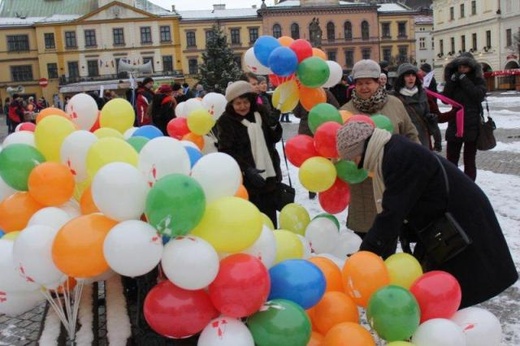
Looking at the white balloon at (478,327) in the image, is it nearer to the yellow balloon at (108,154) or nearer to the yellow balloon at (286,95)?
the yellow balloon at (108,154)

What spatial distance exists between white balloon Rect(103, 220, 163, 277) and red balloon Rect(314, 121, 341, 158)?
1709 mm

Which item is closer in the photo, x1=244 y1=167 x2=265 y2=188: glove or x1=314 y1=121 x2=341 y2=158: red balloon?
x1=314 y1=121 x2=341 y2=158: red balloon

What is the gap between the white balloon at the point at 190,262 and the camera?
2.24 metres

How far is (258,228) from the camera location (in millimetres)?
2453

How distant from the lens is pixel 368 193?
4.00 metres

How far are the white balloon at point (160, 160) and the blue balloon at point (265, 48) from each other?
2.56 meters

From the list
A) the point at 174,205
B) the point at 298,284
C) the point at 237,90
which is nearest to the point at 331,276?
the point at 298,284

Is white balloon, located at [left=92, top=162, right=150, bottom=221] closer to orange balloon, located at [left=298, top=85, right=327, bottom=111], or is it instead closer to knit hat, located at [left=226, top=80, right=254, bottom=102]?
knit hat, located at [left=226, top=80, right=254, bottom=102]

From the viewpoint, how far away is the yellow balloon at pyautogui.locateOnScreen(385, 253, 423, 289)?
A: 112 inches

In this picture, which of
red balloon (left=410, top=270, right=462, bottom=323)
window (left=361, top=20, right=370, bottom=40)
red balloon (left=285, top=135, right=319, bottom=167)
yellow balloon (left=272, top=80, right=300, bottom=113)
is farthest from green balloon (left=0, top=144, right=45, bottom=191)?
window (left=361, top=20, right=370, bottom=40)

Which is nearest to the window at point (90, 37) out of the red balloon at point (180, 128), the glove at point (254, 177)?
the red balloon at point (180, 128)

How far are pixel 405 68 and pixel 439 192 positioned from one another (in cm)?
313

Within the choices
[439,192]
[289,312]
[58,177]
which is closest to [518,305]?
[439,192]

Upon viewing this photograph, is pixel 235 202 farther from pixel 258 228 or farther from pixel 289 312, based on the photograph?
pixel 289 312
